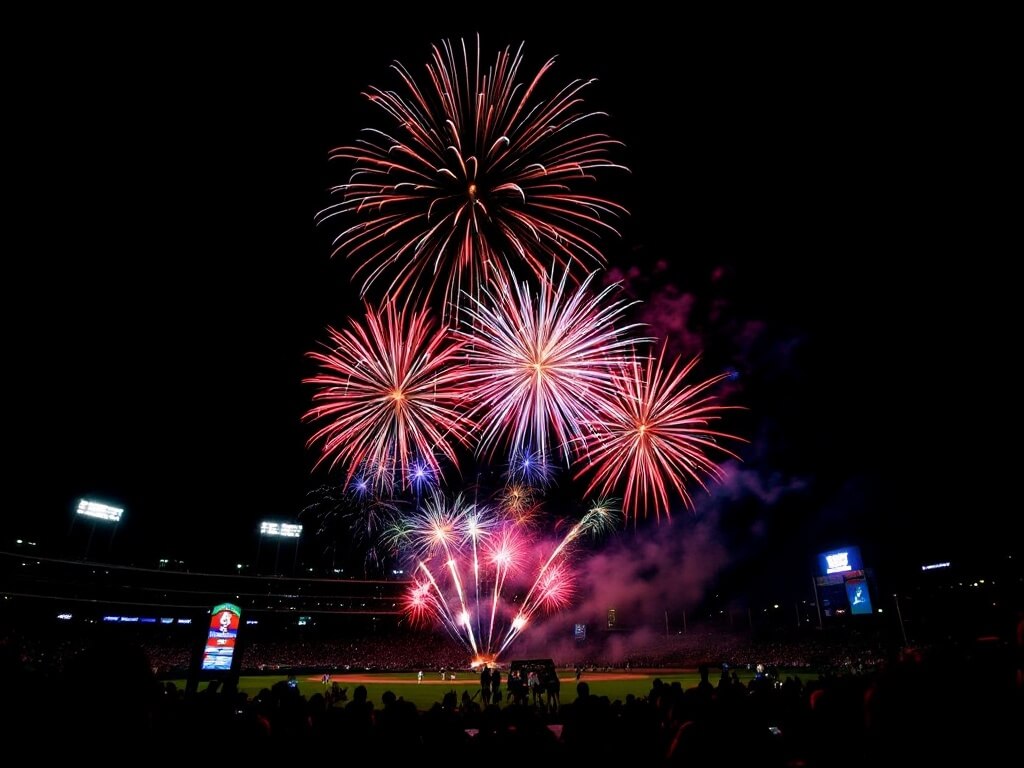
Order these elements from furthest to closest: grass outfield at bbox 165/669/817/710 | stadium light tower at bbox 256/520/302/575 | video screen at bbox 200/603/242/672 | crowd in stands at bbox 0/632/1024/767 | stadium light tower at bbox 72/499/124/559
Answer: stadium light tower at bbox 256/520/302/575
stadium light tower at bbox 72/499/124/559
grass outfield at bbox 165/669/817/710
video screen at bbox 200/603/242/672
crowd in stands at bbox 0/632/1024/767

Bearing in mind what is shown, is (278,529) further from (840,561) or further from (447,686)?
(840,561)

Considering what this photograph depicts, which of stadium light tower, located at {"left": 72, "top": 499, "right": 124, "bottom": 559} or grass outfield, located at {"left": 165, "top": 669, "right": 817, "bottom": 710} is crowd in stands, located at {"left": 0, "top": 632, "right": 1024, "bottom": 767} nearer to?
grass outfield, located at {"left": 165, "top": 669, "right": 817, "bottom": 710}

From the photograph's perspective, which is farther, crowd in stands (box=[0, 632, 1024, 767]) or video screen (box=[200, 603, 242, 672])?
video screen (box=[200, 603, 242, 672])

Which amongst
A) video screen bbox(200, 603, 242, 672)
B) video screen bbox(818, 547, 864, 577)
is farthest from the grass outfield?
video screen bbox(200, 603, 242, 672)

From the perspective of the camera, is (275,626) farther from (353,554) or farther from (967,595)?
(967,595)

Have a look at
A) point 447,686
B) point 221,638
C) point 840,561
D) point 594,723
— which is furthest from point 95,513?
point 594,723

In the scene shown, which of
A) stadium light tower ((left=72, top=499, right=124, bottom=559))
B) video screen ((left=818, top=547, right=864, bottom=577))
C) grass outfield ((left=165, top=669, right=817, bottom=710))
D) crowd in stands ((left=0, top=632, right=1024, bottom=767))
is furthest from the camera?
stadium light tower ((left=72, top=499, right=124, bottom=559))

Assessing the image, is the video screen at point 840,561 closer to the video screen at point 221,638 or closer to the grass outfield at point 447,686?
the grass outfield at point 447,686

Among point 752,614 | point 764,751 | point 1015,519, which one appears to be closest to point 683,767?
point 764,751

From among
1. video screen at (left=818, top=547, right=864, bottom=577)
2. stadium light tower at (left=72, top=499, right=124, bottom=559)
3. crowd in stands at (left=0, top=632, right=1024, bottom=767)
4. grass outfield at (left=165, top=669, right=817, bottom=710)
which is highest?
stadium light tower at (left=72, top=499, right=124, bottom=559)
